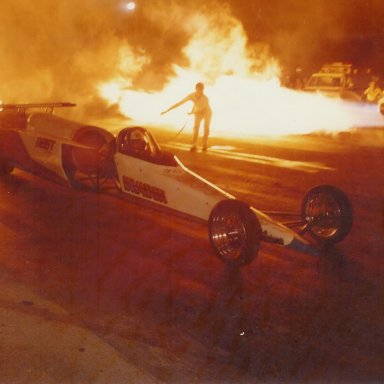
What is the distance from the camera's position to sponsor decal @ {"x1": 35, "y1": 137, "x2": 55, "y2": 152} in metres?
8.78

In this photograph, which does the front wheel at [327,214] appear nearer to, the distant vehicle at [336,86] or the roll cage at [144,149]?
the roll cage at [144,149]

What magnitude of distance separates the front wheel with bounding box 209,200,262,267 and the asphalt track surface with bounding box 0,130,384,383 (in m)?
0.19

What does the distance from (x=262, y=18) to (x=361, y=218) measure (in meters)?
32.7

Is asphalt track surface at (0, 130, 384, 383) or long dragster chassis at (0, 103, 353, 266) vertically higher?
long dragster chassis at (0, 103, 353, 266)

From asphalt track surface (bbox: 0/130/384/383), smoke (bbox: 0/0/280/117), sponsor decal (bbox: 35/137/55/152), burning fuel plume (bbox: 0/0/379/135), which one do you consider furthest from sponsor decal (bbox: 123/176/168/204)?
smoke (bbox: 0/0/280/117)

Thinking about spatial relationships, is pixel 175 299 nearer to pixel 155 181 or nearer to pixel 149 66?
pixel 155 181

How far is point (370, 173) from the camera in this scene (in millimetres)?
12180

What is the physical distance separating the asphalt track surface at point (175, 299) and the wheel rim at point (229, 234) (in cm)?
21

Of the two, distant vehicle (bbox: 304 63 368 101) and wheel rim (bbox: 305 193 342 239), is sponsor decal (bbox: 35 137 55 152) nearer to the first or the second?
wheel rim (bbox: 305 193 342 239)

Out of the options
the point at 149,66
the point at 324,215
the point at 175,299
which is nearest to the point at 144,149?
the point at 324,215

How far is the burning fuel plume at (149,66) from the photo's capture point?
62.8ft

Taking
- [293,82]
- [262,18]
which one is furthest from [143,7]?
[262,18]

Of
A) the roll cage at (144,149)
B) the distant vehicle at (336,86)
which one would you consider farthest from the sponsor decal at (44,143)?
the distant vehicle at (336,86)

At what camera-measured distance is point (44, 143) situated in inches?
351
